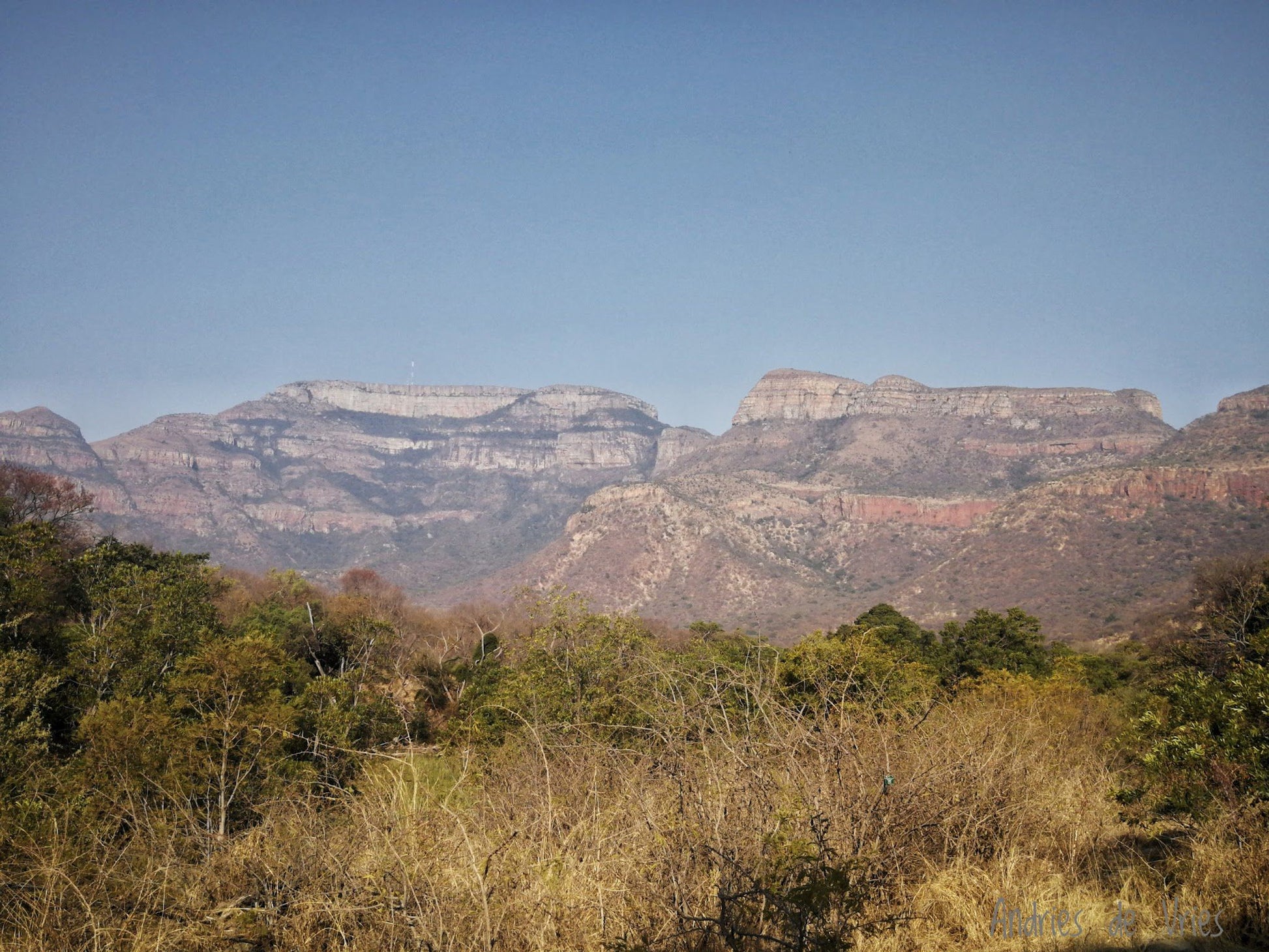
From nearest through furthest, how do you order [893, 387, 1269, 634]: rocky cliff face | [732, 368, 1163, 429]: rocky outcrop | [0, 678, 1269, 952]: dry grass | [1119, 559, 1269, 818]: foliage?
[0, 678, 1269, 952]: dry grass, [1119, 559, 1269, 818]: foliage, [893, 387, 1269, 634]: rocky cliff face, [732, 368, 1163, 429]: rocky outcrop

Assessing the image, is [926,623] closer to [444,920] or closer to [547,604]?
[547,604]

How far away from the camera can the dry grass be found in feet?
17.9

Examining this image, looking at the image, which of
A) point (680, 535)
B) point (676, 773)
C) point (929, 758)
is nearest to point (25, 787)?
point (676, 773)

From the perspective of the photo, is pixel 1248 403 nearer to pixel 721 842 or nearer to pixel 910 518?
pixel 910 518

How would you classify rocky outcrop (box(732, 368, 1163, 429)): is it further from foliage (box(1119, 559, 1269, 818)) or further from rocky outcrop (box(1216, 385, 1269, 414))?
foliage (box(1119, 559, 1269, 818))

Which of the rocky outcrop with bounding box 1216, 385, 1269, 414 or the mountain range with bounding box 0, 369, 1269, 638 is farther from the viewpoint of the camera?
the rocky outcrop with bounding box 1216, 385, 1269, 414

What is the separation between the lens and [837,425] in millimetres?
179000

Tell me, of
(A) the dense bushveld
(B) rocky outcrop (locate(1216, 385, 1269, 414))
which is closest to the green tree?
(A) the dense bushveld

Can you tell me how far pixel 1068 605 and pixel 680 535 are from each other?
186 ft

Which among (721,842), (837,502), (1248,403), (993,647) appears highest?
(1248,403)

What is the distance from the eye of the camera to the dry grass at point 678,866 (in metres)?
5.47

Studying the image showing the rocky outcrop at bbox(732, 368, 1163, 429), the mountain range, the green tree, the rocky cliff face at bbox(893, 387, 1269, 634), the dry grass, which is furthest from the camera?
the rocky outcrop at bbox(732, 368, 1163, 429)

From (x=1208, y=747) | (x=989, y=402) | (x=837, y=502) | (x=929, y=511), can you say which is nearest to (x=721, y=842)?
(x=1208, y=747)

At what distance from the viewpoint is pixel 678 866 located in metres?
5.82
